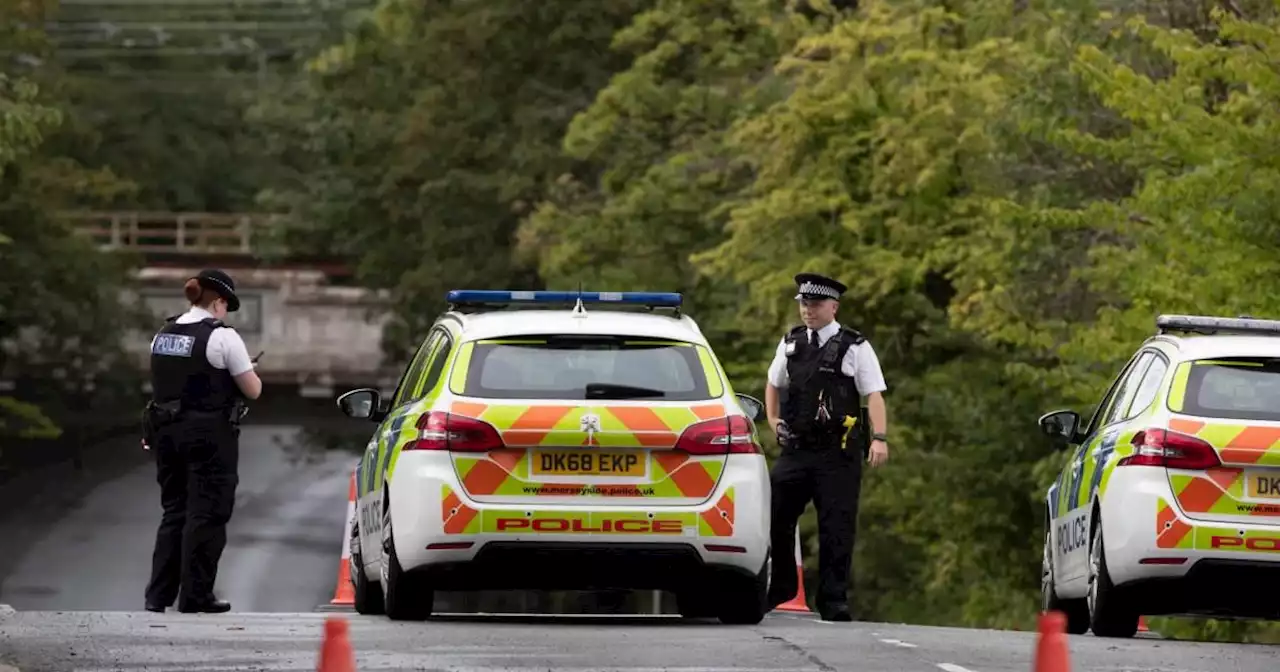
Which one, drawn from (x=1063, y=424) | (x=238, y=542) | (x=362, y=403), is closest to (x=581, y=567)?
(x=362, y=403)

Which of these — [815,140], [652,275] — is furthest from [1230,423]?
[652,275]

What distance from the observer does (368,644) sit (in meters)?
12.8

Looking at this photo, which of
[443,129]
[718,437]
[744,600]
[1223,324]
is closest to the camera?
[718,437]

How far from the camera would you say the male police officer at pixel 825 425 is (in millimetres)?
16672

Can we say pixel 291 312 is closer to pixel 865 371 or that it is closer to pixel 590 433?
pixel 865 371

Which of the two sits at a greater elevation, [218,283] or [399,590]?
[218,283]

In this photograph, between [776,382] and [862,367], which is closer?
[862,367]

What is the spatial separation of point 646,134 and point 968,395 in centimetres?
839

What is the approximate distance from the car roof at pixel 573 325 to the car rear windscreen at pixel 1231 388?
2.22 metres

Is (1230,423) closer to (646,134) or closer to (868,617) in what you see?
(868,617)

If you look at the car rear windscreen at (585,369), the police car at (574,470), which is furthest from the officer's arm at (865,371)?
the car rear windscreen at (585,369)

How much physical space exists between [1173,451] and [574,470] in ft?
8.84

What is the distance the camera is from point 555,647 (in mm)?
12711

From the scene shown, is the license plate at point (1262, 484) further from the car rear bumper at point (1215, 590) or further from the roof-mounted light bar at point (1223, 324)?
the roof-mounted light bar at point (1223, 324)
